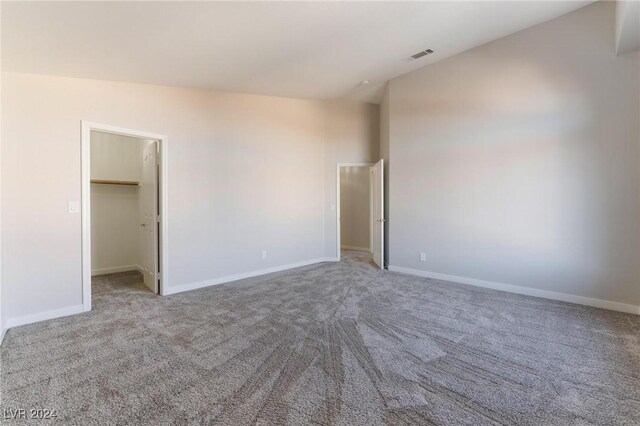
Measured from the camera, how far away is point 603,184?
119 inches

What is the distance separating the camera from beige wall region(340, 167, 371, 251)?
752 cm

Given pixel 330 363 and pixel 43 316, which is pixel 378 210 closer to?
pixel 330 363

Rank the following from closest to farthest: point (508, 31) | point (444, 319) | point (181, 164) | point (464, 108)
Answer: point (444, 319)
point (508, 31)
point (181, 164)
point (464, 108)

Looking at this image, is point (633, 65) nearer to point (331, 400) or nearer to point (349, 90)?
point (349, 90)

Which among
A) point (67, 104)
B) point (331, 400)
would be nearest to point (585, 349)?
point (331, 400)

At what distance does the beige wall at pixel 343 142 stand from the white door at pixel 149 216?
9.80ft

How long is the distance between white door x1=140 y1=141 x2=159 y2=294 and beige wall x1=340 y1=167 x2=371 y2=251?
479 cm

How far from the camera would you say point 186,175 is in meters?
3.83

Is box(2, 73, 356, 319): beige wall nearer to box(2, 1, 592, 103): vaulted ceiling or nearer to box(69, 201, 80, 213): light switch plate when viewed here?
box(69, 201, 80, 213): light switch plate

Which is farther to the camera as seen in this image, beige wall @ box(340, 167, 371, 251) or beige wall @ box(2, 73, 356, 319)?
beige wall @ box(340, 167, 371, 251)

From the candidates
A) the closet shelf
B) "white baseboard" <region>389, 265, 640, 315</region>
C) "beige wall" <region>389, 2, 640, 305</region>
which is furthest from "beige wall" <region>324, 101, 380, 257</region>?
the closet shelf

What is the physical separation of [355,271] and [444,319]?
215 centimetres

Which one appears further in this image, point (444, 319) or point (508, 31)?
point (508, 31)

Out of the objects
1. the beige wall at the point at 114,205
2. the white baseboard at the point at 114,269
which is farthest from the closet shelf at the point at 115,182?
the white baseboard at the point at 114,269
